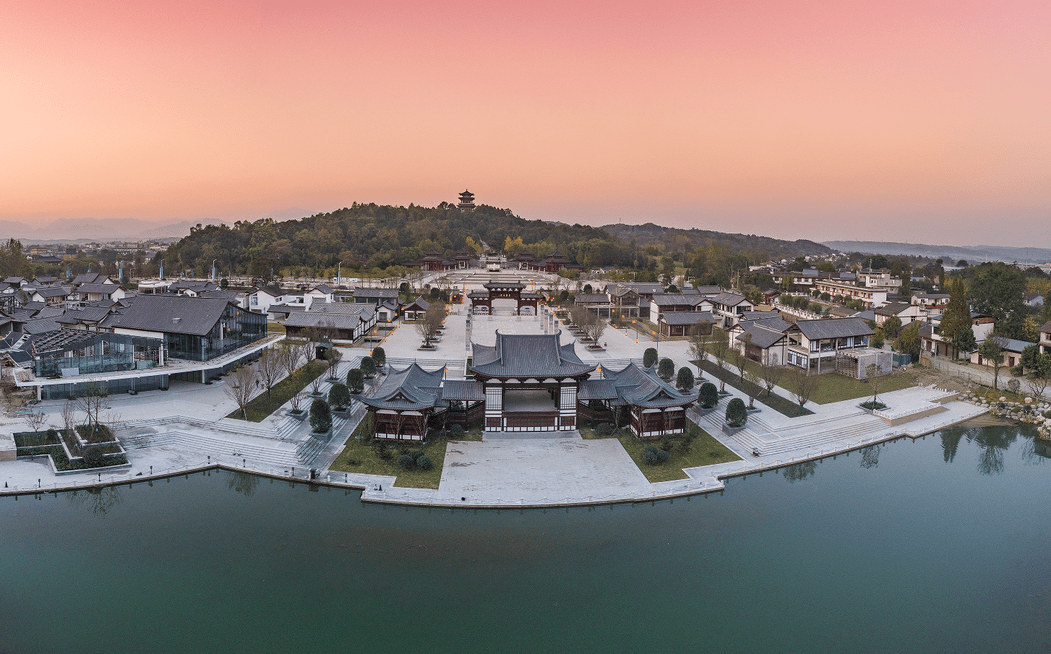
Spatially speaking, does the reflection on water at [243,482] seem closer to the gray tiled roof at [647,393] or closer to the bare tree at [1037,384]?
the gray tiled roof at [647,393]

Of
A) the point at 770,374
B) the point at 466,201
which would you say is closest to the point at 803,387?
the point at 770,374

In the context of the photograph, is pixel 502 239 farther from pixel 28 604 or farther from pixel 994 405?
pixel 28 604

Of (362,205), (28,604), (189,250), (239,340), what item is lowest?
(28,604)

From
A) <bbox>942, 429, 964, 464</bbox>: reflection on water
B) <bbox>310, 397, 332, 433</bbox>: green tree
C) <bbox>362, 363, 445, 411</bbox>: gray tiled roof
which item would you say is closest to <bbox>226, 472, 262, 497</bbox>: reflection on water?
<bbox>310, 397, 332, 433</bbox>: green tree

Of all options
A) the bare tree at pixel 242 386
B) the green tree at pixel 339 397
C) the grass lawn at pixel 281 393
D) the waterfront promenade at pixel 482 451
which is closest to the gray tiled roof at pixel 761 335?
the waterfront promenade at pixel 482 451

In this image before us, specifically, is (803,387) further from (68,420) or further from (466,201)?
(466,201)

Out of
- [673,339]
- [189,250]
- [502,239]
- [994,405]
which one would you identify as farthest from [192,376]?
[502,239]

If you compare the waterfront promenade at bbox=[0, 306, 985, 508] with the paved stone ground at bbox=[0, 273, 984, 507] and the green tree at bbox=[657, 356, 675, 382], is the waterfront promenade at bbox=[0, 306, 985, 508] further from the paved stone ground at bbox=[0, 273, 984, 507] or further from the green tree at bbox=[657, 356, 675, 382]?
the green tree at bbox=[657, 356, 675, 382]
